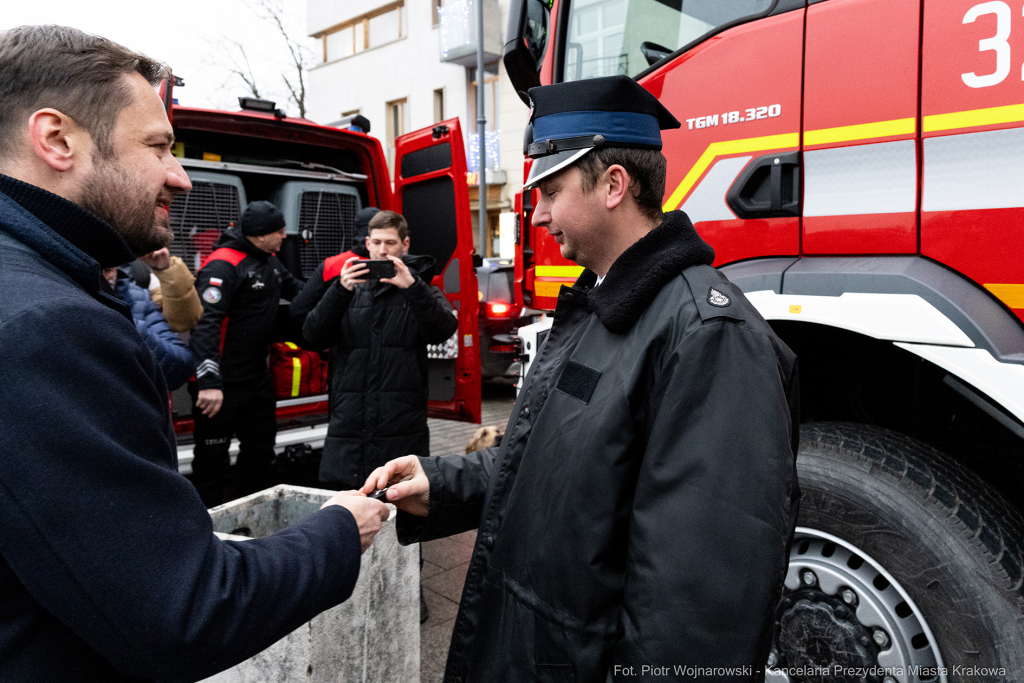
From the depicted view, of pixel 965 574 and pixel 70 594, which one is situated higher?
pixel 70 594

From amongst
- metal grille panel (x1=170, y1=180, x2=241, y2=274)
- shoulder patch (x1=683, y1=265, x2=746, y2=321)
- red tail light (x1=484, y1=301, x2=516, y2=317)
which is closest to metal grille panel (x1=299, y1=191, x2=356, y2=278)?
metal grille panel (x1=170, y1=180, x2=241, y2=274)

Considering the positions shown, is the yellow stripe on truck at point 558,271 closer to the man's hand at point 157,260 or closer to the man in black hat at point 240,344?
the man's hand at point 157,260

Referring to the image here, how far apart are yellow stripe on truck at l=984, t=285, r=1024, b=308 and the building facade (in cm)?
1642

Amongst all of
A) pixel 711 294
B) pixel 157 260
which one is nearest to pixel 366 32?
pixel 157 260

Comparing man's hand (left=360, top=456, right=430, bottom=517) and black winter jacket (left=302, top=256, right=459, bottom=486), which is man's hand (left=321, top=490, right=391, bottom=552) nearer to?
man's hand (left=360, top=456, right=430, bottom=517)

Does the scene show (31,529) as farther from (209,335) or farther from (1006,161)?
(209,335)

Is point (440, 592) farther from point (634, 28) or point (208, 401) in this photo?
point (634, 28)

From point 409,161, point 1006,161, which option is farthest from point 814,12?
point 409,161

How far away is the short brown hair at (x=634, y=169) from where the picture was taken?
150 centimetres

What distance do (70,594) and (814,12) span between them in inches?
98.0

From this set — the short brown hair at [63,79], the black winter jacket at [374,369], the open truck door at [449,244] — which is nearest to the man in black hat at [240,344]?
the black winter jacket at [374,369]

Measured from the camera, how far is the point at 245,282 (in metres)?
4.21

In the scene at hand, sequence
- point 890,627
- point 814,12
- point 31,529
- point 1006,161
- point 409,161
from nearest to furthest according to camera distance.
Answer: point 31,529 → point 1006,161 → point 890,627 → point 814,12 → point 409,161

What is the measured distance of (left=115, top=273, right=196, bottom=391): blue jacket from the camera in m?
3.04
